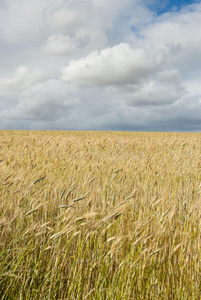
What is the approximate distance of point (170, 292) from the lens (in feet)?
4.36

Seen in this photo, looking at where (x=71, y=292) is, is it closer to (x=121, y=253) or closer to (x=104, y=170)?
(x=121, y=253)

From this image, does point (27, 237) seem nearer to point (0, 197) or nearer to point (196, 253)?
point (0, 197)

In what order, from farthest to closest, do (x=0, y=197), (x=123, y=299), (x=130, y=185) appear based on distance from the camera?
1. (x=130, y=185)
2. (x=0, y=197)
3. (x=123, y=299)

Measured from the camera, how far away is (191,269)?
4.53 ft

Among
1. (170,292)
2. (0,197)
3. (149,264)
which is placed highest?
(0,197)

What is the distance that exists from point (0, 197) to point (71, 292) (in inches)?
38.3

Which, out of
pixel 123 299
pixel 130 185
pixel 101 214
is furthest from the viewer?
pixel 130 185

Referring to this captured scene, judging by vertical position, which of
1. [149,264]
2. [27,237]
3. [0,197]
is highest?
[0,197]

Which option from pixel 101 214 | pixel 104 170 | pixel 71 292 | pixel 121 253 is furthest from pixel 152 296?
pixel 104 170

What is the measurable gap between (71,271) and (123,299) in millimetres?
331

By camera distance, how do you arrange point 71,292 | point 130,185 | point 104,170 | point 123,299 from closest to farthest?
point 123,299
point 71,292
point 130,185
point 104,170

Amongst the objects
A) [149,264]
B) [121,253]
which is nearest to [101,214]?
[121,253]

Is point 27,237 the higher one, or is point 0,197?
point 0,197

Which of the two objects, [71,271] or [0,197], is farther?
[0,197]
